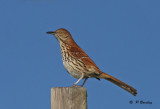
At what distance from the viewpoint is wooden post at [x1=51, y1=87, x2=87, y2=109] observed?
389 cm

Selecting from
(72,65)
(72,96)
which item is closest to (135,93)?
(72,65)

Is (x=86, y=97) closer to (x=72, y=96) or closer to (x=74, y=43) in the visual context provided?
(x=72, y=96)

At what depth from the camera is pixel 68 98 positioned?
390cm

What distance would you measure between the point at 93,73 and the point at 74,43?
1.01m

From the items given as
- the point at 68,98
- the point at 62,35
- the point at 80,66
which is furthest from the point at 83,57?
the point at 68,98

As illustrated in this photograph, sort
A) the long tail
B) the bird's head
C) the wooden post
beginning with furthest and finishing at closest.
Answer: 1. the bird's head
2. the long tail
3. the wooden post

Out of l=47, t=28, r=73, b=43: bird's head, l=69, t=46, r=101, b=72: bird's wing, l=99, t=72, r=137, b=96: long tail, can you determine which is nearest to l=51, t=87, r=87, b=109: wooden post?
l=99, t=72, r=137, b=96: long tail

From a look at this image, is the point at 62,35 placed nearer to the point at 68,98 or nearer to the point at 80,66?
the point at 80,66

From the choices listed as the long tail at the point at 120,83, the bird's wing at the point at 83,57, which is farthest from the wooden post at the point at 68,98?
the bird's wing at the point at 83,57

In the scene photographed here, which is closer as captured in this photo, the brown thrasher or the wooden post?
the wooden post

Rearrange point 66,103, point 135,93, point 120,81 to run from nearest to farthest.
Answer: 1. point 66,103
2. point 135,93
3. point 120,81

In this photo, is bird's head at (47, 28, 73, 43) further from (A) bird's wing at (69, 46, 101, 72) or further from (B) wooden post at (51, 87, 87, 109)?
(B) wooden post at (51, 87, 87, 109)

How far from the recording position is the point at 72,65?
6.14 metres

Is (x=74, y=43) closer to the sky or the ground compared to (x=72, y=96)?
closer to the sky
